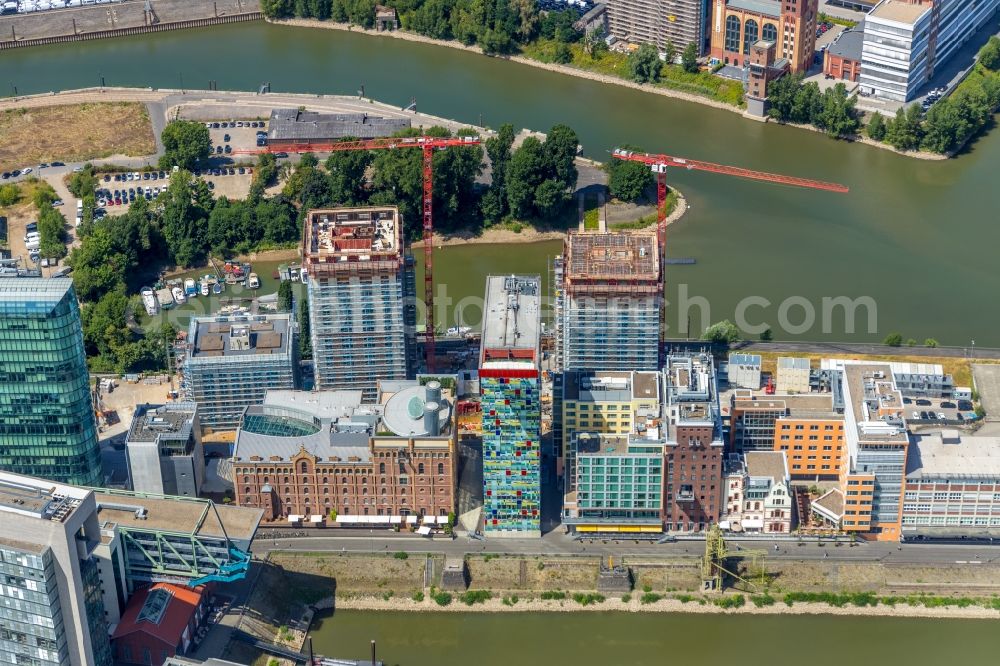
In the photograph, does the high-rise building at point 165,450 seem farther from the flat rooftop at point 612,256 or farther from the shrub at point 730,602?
the shrub at point 730,602

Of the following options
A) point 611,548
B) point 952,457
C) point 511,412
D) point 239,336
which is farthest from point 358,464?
point 952,457

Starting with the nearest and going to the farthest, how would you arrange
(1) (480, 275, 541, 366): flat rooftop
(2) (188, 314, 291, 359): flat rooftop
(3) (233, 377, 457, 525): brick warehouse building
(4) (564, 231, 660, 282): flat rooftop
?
(1) (480, 275, 541, 366): flat rooftop → (3) (233, 377, 457, 525): brick warehouse building → (4) (564, 231, 660, 282): flat rooftop → (2) (188, 314, 291, 359): flat rooftop

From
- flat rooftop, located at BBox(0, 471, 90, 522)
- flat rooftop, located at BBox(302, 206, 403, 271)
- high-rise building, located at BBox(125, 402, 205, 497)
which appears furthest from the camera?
flat rooftop, located at BBox(302, 206, 403, 271)

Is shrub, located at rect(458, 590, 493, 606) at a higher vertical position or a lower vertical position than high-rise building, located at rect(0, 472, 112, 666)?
lower

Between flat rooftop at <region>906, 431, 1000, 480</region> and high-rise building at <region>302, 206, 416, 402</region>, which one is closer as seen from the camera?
flat rooftop at <region>906, 431, 1000, 480</region>

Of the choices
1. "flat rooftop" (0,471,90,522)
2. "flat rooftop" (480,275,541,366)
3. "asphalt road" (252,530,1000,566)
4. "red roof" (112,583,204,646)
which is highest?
"flat rooftop" (480,275,541,366)

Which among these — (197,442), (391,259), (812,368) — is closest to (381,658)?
(197,442)

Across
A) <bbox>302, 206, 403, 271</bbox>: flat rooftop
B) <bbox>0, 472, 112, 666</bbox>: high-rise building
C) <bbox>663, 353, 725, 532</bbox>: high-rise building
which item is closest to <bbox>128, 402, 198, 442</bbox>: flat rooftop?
<bbox>302, 206, 403, 271</bbox>: flat rooftop

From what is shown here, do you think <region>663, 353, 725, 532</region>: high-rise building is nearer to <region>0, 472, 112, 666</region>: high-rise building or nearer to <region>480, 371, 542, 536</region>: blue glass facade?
<region>480, 371, 542, 536</region>: blue glass facade

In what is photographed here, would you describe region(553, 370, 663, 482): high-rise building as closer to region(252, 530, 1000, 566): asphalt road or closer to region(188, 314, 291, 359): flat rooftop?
region(252, 530, 1000, 566): asphalt road
